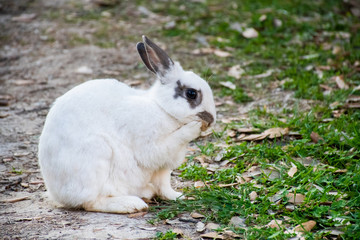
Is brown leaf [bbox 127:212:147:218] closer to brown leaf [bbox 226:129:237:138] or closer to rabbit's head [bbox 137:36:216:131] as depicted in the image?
rabbit's head [bbox 137:36:216:131]

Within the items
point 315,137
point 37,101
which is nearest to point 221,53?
point 37,101

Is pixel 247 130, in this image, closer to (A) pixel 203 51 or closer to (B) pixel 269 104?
(B) pixel 269 104

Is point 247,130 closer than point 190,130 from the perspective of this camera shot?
No

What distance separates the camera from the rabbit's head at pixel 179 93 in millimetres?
3691

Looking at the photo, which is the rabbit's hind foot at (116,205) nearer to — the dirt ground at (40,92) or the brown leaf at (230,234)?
the dirt ground at (40,92)

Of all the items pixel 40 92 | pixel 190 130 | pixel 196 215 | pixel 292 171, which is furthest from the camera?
pixel 40 92

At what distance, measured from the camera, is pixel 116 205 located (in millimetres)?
3627

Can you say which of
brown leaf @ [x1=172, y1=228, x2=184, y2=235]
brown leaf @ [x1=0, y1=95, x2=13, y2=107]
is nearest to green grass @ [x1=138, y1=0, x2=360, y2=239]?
brown leaf @ [x1=172, y1=228, x2=184, y2=235]

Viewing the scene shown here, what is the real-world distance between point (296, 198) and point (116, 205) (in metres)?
1.33

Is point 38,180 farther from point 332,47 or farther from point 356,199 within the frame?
point 332,47

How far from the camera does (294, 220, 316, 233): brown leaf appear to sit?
3190 millimetres

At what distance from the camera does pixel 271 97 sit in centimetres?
580

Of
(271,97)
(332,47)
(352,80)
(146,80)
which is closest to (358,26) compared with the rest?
(332,47)

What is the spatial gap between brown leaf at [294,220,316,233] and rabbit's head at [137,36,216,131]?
1.02m
